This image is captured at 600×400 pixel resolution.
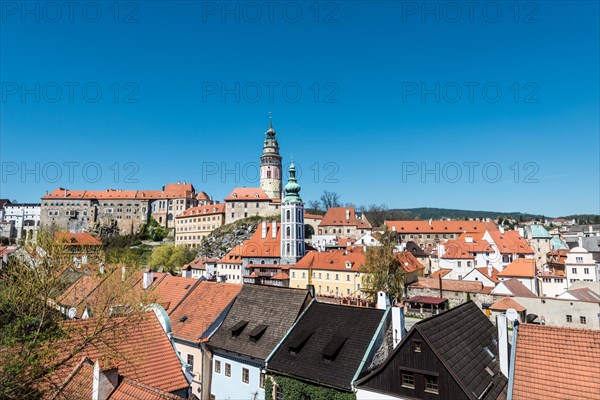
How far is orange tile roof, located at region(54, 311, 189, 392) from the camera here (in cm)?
1173

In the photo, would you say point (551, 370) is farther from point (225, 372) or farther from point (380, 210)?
point (380, 210)

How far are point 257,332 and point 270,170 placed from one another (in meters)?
95.4

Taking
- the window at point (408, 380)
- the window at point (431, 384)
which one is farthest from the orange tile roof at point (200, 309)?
the window at point (431, 384)

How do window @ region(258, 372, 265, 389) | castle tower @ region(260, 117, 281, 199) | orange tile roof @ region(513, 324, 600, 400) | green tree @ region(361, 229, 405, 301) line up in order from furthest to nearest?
castle tower @ region(260, 117, 281, 199) < green tree @ region(361, 229, 405, 301) < window @ region(258, 372, 265, 389) < orange tile roof @ region(513, 324, 600, 400)

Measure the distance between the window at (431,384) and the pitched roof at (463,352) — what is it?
0.73 metres

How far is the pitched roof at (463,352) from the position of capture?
13.1 m

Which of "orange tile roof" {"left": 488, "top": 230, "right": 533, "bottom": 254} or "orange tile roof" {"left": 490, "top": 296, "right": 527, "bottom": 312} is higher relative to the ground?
"orange tile roof" {"left": 488, "top": 230, "right": 533, "bottom": 254}

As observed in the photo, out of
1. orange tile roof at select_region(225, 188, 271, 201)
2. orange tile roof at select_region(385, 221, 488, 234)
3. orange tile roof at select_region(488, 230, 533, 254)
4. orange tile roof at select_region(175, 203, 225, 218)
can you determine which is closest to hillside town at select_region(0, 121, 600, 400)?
orange tile roof at select_region(488, 230, 533, 254)

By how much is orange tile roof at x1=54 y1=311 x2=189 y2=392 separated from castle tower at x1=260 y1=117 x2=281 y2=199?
313 feet

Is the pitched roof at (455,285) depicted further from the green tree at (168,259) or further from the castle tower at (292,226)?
the green tree at (168,259)

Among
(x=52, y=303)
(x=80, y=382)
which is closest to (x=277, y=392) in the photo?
(x=80, y=382)

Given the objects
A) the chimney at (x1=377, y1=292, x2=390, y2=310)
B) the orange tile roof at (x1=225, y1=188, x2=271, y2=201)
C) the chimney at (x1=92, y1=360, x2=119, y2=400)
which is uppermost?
the orange tile roof at (x1=225, y1=188, x2=271, y2=201)

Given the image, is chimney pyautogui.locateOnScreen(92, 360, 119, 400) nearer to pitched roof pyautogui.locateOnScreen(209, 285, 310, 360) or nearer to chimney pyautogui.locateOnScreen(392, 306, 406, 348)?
pitched roof pyautogui.locateOnScreen(209, 285, 310, 360)

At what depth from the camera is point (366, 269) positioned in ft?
156
